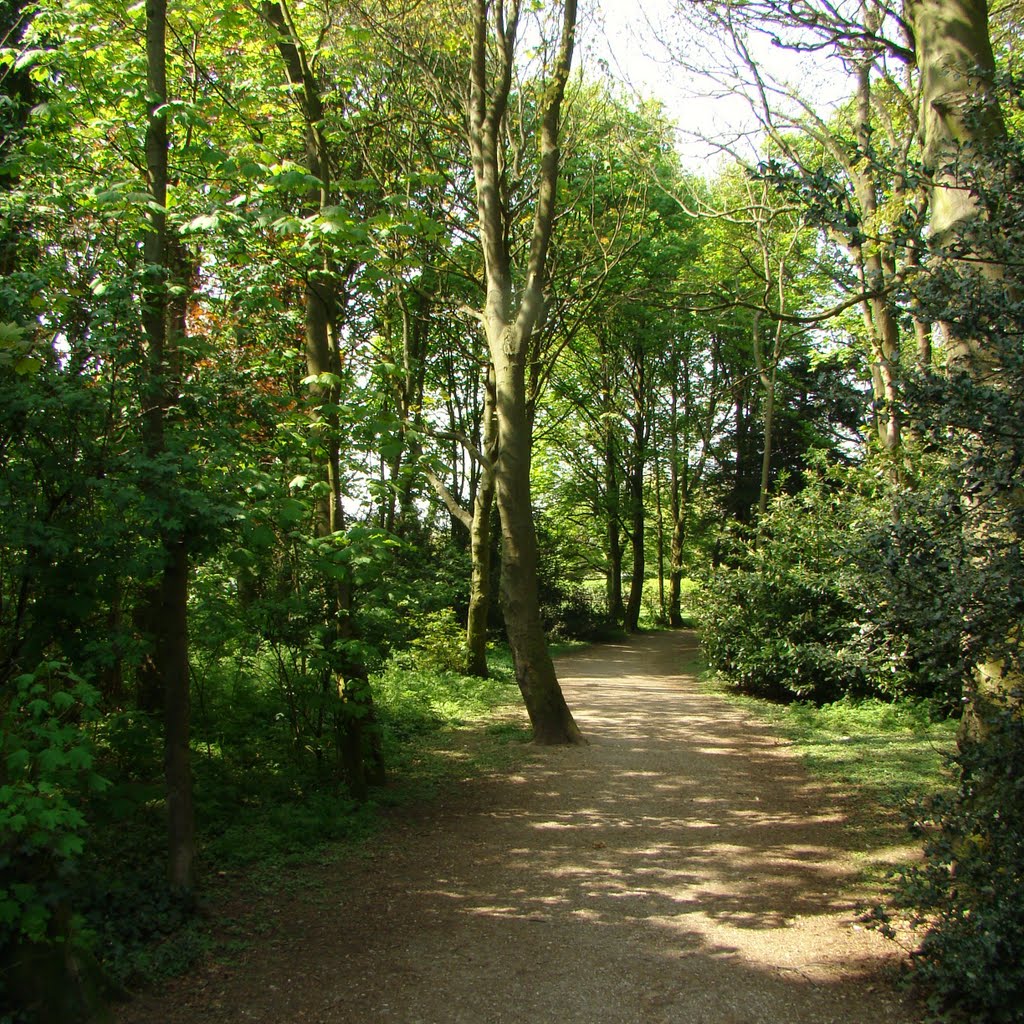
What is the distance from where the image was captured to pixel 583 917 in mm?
5438

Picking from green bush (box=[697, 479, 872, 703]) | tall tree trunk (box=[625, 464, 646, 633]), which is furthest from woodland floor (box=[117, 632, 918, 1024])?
tall tree trunk (box=[625, 464, 646, 633])

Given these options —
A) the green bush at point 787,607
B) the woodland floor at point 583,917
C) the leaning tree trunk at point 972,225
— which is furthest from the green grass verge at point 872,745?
the leaning tree trunk at point 972,225

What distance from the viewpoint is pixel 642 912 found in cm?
548

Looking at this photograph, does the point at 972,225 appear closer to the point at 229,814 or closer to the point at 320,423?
the point at 320,423

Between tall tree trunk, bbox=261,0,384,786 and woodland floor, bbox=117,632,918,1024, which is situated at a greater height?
tall tree trunk, bbox=261,0,384,786

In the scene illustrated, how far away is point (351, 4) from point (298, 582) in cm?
643

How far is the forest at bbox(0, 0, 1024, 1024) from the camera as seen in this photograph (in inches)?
148

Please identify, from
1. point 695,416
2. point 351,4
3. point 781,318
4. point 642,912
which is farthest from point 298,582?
point 695,416

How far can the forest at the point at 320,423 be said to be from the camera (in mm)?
Answer: 3750

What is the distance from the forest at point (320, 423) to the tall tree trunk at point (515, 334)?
0.05 metres

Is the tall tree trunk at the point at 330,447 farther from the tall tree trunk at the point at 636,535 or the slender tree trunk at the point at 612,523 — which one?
the tall tree trunk at the point at 636,535

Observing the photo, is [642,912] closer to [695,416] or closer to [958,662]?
[958,662]

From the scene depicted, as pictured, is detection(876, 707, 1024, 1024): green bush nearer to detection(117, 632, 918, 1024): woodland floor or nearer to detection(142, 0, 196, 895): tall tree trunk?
detection(117, 632, 918, 1024): woodland floor

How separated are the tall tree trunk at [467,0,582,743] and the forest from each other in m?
0.05
